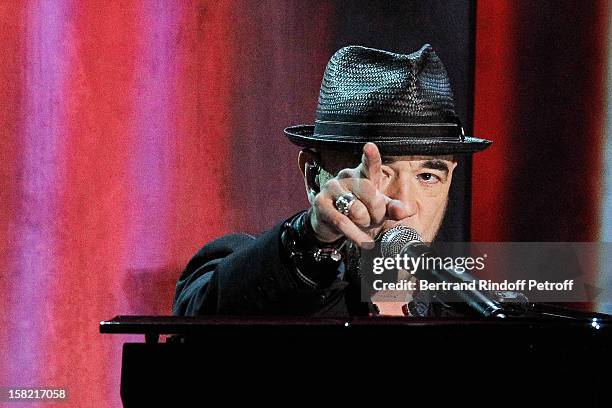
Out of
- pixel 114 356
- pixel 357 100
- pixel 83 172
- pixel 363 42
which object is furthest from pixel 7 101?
pixel 363 42

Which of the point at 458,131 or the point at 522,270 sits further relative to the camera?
the point at 522,270

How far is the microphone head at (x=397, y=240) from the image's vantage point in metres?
1.16

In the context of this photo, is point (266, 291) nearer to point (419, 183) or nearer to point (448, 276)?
point (448, 276)

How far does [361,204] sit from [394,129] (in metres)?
0.80

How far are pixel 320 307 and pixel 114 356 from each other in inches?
40.8

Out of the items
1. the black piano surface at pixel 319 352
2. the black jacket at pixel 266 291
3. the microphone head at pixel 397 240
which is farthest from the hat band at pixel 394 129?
the black piano surface at pixel 319 352

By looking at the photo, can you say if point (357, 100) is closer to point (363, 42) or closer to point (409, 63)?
point (409, 63)

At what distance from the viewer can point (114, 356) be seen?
7.47 ft

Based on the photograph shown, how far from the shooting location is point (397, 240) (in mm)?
1179

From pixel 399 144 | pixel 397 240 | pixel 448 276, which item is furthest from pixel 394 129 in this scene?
pixel 448 276

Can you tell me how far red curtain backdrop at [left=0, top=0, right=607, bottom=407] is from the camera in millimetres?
2164

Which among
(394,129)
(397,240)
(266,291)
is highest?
(394,129)

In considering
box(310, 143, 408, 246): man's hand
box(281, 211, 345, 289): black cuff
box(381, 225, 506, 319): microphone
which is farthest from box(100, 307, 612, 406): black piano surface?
box(281, 211, 345, 289): black cuff

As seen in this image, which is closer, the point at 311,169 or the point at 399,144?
the point at 399,144
